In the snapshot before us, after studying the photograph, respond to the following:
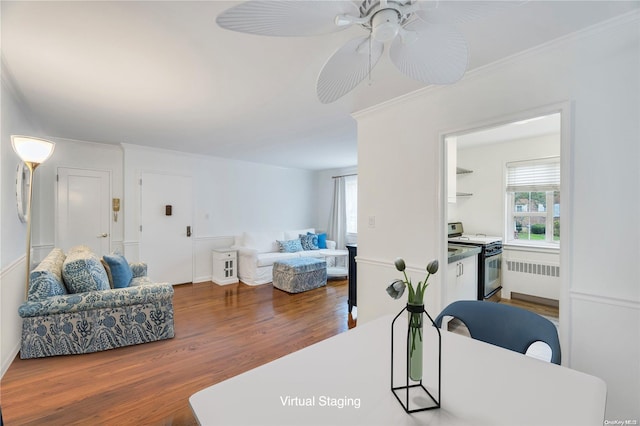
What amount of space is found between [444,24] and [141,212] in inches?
195

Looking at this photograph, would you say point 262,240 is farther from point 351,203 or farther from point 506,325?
point 506,325

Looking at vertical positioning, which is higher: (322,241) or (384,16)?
(384,16)

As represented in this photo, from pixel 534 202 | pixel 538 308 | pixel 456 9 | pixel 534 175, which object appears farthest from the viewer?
pixel 534 202

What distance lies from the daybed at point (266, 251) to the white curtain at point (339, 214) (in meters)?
0.35

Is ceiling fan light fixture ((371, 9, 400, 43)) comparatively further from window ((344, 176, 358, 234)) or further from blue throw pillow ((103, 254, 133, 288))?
window ((344, 176, 358, 234))

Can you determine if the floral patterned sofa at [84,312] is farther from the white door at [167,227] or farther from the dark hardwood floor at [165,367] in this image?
the white door at [167,227]

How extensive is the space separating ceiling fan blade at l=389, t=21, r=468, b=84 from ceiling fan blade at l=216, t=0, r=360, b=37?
0.24m

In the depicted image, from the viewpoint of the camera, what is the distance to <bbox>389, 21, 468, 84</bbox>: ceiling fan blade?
986 mm

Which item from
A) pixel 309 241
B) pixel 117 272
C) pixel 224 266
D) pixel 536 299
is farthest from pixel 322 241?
pixel 117 272

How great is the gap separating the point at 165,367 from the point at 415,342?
232cm

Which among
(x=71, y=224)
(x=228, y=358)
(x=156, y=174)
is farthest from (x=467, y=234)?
(x=71, y=224)

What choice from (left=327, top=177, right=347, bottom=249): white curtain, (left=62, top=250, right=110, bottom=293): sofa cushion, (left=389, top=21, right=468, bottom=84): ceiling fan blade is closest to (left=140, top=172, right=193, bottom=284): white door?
(left=62, top=250, right=110, bottom=293): sofa cushion

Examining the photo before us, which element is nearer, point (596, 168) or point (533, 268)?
point (596, 168)

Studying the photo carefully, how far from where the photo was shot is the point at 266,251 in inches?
222
